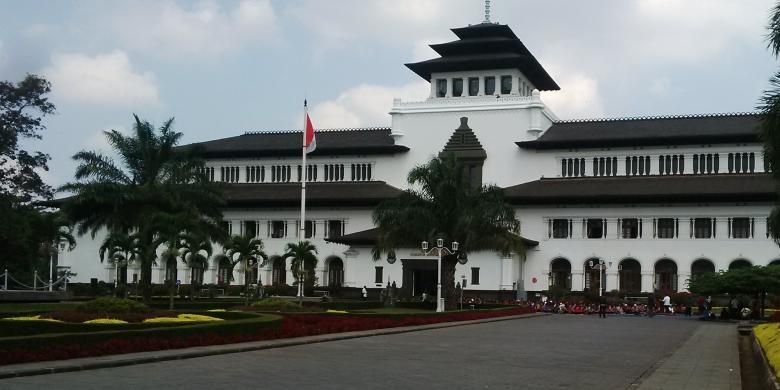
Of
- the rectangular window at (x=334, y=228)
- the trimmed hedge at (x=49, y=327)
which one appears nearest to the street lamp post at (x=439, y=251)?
the trimmed hedge at (x=49, y=327)

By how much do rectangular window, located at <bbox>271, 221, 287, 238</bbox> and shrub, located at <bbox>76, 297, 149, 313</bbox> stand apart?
49.1 metres

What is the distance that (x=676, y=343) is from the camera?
31422mm

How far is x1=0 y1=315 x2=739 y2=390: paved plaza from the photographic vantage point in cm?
1692

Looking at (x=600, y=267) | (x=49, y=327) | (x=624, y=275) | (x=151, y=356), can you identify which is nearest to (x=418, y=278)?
(x=600, y=267)

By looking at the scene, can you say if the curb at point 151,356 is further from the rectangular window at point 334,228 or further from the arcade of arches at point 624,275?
the rectangular window at point 334,228

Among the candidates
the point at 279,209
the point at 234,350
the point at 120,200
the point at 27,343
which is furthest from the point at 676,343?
the point at 279,209

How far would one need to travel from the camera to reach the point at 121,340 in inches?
834

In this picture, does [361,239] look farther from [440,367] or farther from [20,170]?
[440,367]

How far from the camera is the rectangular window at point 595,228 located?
72000mm

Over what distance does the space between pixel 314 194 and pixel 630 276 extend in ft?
85.7

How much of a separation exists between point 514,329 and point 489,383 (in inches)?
803

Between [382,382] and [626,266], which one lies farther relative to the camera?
[626,266]

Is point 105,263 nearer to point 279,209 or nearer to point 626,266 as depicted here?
point 279,209

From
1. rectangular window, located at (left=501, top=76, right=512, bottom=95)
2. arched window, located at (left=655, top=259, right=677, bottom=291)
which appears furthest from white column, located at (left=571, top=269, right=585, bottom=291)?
rectangular window, located at (left=501, top=76, right=512, bottom=95)
